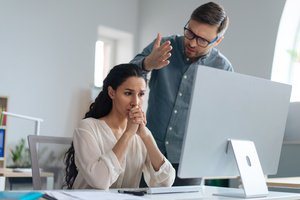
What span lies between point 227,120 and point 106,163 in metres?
0.43

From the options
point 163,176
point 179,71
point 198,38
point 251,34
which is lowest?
point 163,176

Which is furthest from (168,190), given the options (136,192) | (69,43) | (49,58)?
(69,43)

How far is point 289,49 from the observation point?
4.19 m

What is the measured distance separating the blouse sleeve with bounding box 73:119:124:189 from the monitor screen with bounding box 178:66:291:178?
0.29m

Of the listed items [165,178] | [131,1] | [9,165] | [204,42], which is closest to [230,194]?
[165,178]

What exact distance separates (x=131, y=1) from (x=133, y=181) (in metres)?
3.95

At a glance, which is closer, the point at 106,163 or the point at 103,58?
the point at 106,163

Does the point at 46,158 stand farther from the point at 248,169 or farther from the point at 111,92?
the point at 248,169

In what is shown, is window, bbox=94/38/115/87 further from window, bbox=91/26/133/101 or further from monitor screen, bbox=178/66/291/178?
monitor screen, bbox=178/66/291/178

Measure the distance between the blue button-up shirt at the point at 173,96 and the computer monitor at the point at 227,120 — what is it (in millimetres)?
383

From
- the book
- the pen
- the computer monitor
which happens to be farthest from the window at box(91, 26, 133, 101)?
the pen

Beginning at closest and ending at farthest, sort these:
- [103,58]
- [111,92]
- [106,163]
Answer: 1. [106,163]
2. [111,92]
3. [103,58]

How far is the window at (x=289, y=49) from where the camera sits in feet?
13.5

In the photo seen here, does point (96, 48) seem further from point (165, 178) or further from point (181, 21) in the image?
point (165, 178)
